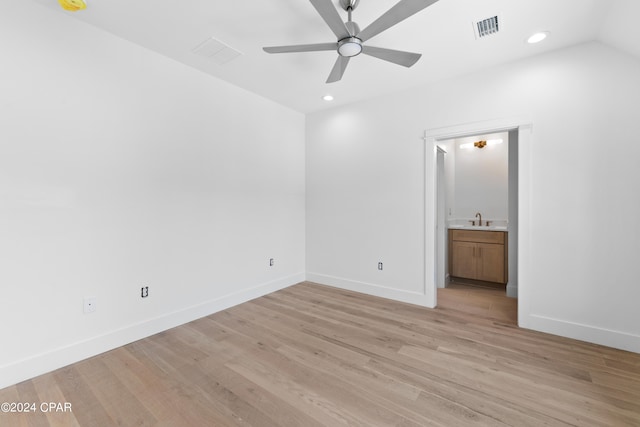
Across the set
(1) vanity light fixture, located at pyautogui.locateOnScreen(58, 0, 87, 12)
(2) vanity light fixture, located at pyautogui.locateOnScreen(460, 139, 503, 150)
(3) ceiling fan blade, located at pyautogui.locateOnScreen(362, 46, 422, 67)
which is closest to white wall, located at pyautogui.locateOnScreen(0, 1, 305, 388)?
(1) vanity light fixture, located at pyautogui.locateOnScreen(58, 0, 87, 12)

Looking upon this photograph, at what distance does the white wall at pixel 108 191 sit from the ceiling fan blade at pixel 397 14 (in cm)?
211

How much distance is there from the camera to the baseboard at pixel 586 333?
7.68 feet

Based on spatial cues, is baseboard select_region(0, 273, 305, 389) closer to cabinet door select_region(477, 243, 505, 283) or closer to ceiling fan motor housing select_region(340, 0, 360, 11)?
ceiling fan motor housing select_region(340, 0, 360, 11)

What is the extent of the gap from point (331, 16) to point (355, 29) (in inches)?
10.7

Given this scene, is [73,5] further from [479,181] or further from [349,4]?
[479,181]

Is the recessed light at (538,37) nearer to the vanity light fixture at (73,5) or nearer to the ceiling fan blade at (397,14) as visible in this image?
the ceiling fan blade at (397,14)

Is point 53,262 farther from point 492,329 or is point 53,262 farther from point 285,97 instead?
point 492,329

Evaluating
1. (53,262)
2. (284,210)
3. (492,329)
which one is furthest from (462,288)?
(53,262)

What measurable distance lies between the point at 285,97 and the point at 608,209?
3.76 metres

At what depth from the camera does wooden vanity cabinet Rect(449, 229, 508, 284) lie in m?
4.11

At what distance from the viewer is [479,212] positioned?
195 inches

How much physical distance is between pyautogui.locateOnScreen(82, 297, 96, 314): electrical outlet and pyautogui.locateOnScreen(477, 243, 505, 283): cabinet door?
4872 millimetres

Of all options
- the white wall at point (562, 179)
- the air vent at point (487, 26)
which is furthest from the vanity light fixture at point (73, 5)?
the white wall at point (562, 179)

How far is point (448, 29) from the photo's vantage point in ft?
7.64
